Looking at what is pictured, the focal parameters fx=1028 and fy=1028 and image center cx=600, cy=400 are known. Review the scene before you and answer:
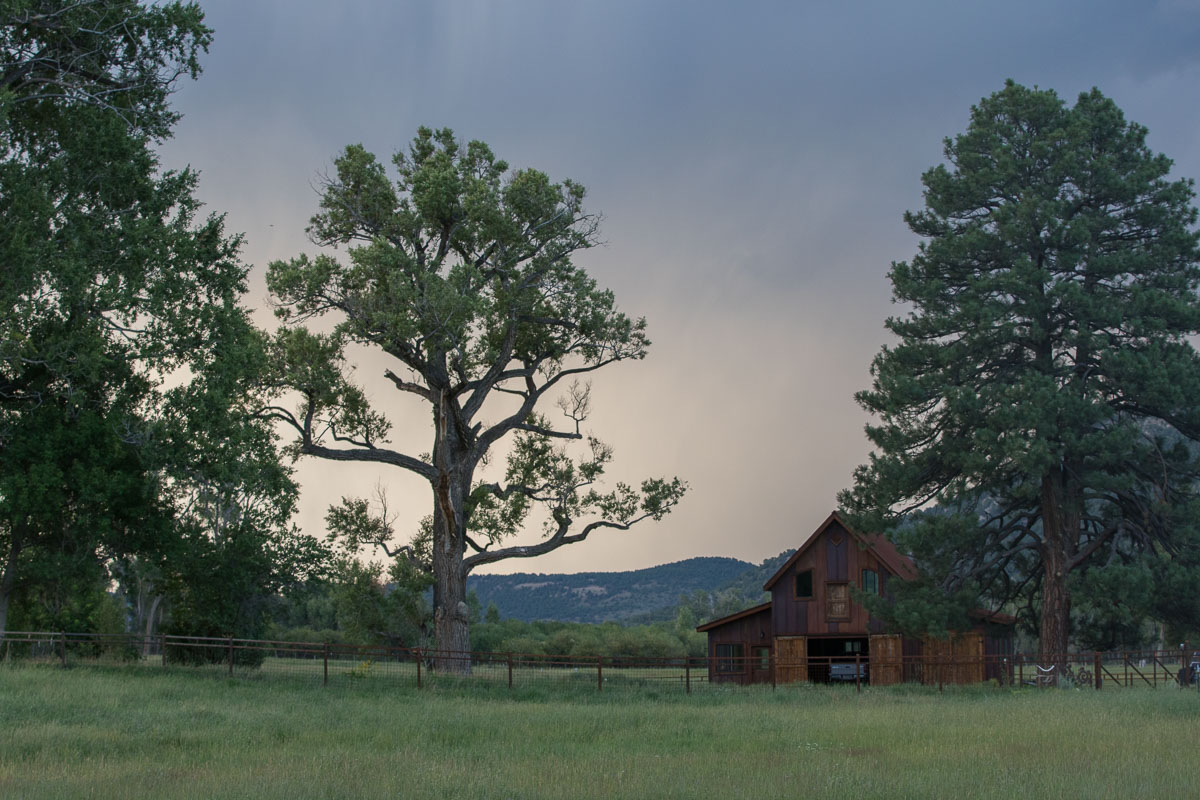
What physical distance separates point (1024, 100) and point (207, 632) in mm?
32336

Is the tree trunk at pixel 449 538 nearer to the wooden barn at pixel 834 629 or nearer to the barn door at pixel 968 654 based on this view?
the wooden barn at pixel 834 629

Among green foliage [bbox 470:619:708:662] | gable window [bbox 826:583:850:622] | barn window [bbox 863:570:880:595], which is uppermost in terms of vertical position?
barn window [bbox 863:570:880:595]

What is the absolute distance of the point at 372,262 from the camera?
1237 inches

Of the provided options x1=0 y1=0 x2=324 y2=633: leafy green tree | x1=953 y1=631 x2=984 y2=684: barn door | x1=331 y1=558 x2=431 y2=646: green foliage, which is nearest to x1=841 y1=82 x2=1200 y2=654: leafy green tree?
x1=953 y1=631 x2=984 y2=684: barn door

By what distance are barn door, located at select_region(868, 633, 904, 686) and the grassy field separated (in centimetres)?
1506

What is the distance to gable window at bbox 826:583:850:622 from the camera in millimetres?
41656

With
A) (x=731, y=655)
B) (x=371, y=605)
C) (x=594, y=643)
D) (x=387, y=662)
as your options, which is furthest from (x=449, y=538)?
(x=594, y=643)

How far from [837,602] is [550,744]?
92.2 feet

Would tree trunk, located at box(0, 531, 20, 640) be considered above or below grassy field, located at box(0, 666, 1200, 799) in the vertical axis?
above

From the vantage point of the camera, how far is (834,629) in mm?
41750

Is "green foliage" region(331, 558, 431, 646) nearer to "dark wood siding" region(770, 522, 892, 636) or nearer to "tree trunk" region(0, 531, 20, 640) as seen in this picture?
"tree trunk" region(0, 531, 20, 640)

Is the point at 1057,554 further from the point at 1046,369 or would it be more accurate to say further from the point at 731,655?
the point at 731,655

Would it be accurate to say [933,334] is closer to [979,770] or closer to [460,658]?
[460,658]

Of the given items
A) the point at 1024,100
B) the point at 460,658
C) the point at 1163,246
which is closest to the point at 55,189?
the point at 460,658
